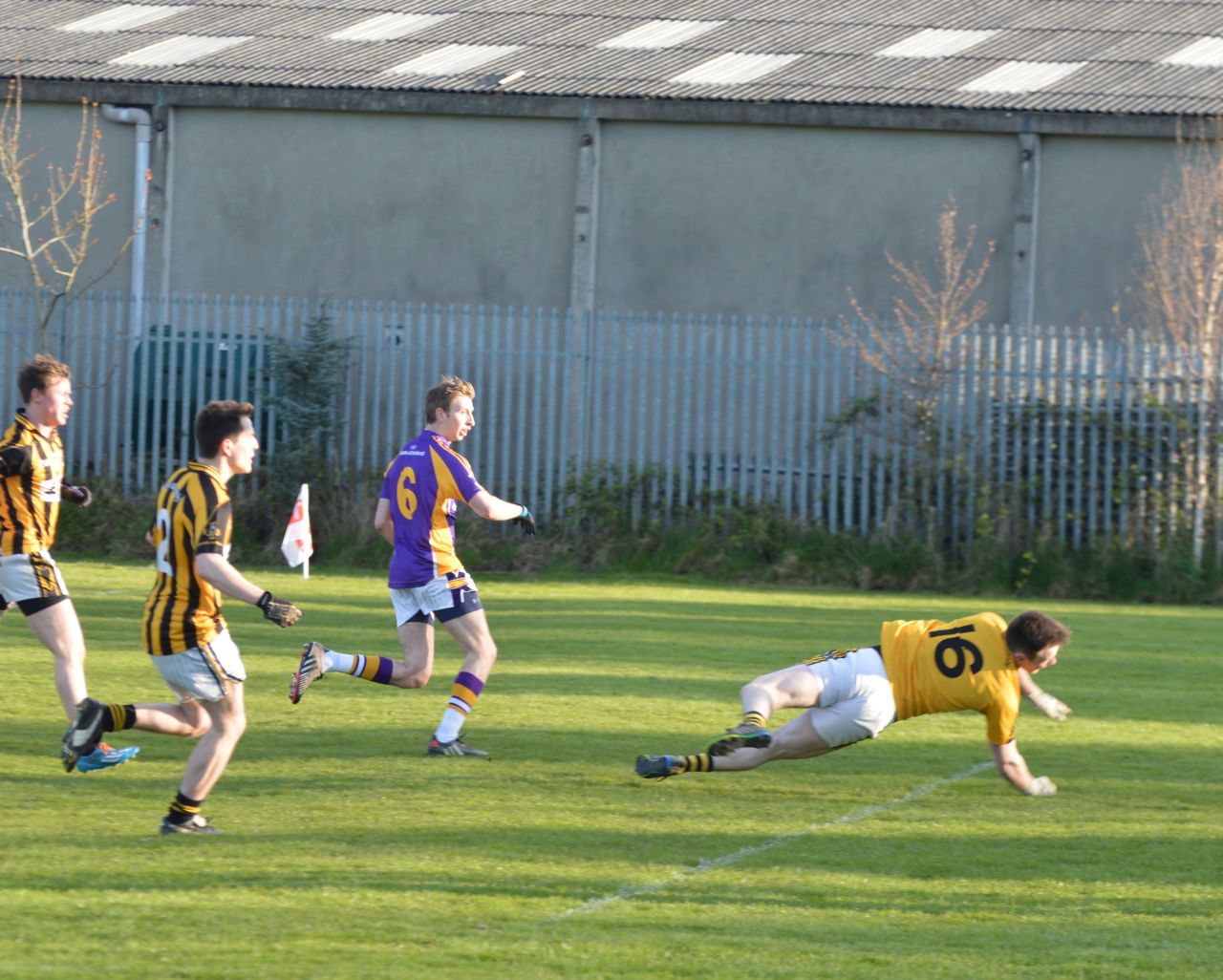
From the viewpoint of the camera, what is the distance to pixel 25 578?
26.6ft

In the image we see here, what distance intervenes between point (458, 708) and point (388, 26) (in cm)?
1924

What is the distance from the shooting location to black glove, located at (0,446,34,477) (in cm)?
812

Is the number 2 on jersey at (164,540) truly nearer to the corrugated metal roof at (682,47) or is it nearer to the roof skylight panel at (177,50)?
the corrugated metal roof at (682,47)

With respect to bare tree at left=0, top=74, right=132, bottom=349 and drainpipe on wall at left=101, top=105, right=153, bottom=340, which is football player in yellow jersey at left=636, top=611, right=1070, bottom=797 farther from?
drainpipe on wall at left=101, top=105, right=153, bottom=340

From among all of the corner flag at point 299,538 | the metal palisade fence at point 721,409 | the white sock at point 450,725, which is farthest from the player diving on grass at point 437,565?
the metal palisade fence at point 721,409

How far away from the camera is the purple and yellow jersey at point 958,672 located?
768cm

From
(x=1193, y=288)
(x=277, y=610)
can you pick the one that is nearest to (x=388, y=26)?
(x=1193, y=288)

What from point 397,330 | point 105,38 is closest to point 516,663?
point 397,330

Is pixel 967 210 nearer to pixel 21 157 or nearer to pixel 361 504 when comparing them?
pixel 361 504

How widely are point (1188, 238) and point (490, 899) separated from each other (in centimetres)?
1549

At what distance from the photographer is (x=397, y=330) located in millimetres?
20016

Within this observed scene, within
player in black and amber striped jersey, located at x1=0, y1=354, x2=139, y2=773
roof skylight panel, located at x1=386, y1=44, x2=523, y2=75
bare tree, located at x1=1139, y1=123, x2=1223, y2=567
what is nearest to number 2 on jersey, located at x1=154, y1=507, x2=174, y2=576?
player in black and amber striped jersey, located at x1=0, y1=354, x2=139, y2=773

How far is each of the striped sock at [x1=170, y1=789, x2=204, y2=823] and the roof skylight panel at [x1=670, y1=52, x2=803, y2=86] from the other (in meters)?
17.7

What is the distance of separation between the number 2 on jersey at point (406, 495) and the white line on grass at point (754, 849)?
8.67 feet
